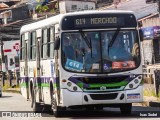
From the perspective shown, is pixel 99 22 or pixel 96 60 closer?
pixel 96 60

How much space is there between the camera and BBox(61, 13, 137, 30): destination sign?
16812mm

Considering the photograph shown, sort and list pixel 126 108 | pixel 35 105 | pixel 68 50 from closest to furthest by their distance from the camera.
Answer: pixel 68 50 → pixel 126 108 → pixel 35 105

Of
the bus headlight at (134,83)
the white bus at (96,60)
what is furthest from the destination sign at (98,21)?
the bus headlight at (134,83)

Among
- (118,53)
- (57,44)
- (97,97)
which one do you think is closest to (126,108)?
(97,97)

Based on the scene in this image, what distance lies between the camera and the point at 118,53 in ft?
54.3

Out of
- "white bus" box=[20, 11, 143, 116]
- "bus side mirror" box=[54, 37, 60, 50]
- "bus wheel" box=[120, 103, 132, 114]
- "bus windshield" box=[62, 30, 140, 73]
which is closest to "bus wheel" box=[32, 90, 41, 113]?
"white bus" box=[20, 11, 143, 116]

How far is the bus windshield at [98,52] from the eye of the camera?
649 inches

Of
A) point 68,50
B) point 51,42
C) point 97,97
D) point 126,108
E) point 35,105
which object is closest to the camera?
point 97,97

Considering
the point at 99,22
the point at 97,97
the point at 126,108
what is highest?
the point at 99,22

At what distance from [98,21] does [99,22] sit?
0.04 metres

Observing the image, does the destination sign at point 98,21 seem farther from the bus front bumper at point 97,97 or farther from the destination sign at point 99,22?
the bus front bumper at point 97,97

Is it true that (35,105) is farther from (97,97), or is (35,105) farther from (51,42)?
(97,97)

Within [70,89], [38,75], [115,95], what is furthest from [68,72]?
[38,75]

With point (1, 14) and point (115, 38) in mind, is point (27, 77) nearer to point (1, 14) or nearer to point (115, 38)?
point (115, 38)
